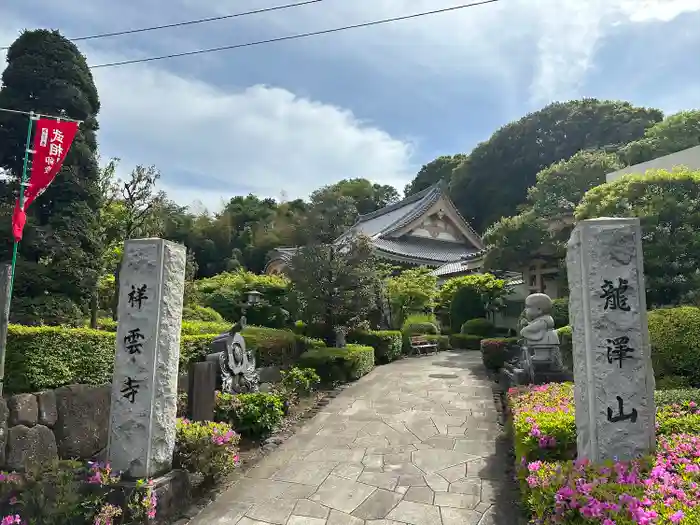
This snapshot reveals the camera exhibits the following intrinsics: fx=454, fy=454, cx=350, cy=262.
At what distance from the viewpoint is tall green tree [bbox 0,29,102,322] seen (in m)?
7.69

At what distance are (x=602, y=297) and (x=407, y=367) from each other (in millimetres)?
10357

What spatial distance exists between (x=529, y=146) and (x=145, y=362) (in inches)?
1546

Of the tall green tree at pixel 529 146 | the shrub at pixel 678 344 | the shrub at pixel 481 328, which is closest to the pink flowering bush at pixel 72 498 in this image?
the shrub at pixel 678 344

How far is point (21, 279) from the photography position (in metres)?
7.52

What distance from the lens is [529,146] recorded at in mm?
38312

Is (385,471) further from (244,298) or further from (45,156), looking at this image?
(244,298)

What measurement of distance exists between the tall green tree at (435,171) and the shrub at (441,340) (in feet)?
98.3

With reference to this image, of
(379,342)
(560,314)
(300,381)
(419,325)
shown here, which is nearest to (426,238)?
(419,325)

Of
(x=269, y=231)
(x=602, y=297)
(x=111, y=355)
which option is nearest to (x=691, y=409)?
(x=602, y=297)

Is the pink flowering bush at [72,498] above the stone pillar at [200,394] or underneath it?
underneath

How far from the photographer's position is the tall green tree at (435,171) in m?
48.6

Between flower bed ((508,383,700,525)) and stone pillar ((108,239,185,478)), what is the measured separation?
11.9 feet

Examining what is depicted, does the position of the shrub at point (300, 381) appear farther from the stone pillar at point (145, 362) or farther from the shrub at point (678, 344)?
the shrub at point (678, 344)

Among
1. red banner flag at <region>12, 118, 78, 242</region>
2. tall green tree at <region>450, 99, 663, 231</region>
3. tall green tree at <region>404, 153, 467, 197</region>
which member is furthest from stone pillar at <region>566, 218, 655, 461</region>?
tall green tree at <region>404, 153, 467, 197</region>
